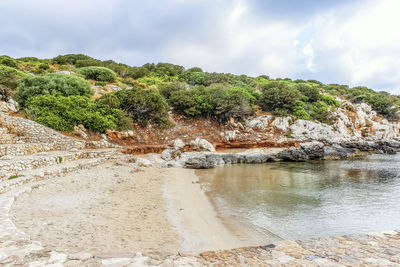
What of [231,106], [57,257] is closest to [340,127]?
[231,106]

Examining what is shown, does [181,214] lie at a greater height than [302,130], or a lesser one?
lesser

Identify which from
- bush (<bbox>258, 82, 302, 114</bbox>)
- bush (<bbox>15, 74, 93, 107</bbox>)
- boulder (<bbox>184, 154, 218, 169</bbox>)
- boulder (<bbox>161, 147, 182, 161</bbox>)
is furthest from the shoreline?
bush (<bbox>258, 82, 302, 114</bbox>)

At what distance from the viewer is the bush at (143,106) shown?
2620cm

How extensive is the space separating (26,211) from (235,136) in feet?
80.4

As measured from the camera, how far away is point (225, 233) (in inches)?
280

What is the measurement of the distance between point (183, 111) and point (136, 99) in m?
7.77

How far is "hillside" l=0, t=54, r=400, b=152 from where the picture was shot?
22000mm

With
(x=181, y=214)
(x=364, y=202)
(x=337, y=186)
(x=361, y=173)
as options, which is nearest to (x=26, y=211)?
(x=181, y=214)

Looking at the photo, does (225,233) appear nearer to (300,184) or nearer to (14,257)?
(14,257)

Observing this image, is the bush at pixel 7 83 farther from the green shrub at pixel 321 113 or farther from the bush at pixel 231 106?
the green shrub at pixel 321 113

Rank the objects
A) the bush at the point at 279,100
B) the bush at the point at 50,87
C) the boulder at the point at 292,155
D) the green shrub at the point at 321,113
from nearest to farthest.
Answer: the bush at the point at 50,87 < the boulder at the point at 292,155 < the bush at the point at 279,100 < the green shrub at the point at 321,113

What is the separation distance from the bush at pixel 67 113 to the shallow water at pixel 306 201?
444 inches

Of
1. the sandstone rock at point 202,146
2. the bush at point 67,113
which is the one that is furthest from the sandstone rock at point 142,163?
the sandstone rock at point 202,146

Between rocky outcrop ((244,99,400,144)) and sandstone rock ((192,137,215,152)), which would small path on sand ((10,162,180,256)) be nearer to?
sandstone rock ((192,137,215,152))
